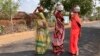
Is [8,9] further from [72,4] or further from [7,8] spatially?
[72,4]

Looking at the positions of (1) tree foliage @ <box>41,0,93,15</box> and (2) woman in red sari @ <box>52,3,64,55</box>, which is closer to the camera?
(2) woman in red sari @ <box>52,3,64,55</box>

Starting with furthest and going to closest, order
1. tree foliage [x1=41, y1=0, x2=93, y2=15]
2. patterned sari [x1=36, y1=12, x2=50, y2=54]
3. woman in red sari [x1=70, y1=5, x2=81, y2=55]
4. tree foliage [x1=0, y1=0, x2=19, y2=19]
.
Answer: tree foliage [x1=41, y1=0, x2=93, y2=15] → tree foliage [x1=0, y1=0, x2=19, y2=19] → woman in red sari [x1=70, y1=5, x2=81, y2=55] → patterned sari [x1=36, y1=12, x2=50, y2=54]

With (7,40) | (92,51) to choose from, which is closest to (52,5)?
(7,40)

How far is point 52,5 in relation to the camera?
32062 mm

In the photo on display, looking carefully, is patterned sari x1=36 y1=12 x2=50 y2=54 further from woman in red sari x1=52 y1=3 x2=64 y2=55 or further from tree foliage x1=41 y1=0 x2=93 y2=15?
tree foliage x1=41 y1=0 x2=93 y2=15

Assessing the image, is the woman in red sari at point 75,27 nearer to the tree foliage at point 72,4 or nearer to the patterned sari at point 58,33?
the patterned sari at point 58,33

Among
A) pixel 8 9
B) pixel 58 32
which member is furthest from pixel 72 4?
pixel 58 32

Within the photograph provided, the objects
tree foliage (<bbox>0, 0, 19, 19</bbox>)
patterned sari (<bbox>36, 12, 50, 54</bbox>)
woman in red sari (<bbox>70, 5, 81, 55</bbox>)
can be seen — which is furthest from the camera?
tree foliage (<bbox>0, 0, 19, 19</bbox>)

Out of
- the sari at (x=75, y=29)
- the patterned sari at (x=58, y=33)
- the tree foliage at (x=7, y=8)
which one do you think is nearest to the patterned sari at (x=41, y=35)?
the patterned sari at (x=58, y=33)

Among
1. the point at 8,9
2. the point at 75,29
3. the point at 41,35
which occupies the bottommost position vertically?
the point at 41,35

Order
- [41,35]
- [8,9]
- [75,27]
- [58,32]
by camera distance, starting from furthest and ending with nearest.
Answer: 1. [8,9]
2. [58,32]
3. [75,27]
4. [41,35]

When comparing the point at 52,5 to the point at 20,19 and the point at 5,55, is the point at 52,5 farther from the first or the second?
the point at 5,55

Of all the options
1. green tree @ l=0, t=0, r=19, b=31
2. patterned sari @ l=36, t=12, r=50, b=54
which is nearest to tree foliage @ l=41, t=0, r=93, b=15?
green tree @ l=0, t=0, r=19, b=31

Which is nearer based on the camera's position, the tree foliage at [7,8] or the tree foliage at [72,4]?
the tree foliage at [7,8]
